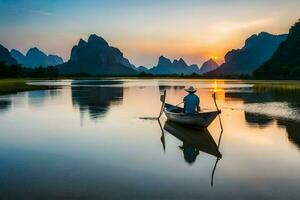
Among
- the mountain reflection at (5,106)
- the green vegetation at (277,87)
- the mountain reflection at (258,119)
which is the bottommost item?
the mountain reflection at (258,119)

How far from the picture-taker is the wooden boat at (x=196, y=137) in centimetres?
1463

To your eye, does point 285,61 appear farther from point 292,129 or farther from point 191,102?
point 191,102

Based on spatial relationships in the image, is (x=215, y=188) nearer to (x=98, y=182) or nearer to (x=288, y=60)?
(x=98, y=182)

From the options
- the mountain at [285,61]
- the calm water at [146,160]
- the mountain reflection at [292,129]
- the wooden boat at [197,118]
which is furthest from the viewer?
the mountain at [285,61]

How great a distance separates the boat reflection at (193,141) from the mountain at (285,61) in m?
105

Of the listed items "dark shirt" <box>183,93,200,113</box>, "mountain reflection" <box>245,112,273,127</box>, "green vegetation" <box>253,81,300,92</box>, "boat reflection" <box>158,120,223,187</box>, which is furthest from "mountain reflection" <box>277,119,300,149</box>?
"green vegetation" <box>253,81,300,92</box>

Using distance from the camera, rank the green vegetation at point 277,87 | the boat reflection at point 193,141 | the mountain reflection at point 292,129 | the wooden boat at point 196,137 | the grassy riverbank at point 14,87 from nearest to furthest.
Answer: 1. the boat reflection at point 193,141
2. the wooden boat at point 196,137
3. the mountain reflection at point 292,129
4. the grassy riverbank at point 14,87
5. the green vegetation at point 277,87

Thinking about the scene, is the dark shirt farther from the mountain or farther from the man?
the mountain

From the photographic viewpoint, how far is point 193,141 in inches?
643

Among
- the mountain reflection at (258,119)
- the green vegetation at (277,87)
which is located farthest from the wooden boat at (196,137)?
the green vegetation at (277,87)

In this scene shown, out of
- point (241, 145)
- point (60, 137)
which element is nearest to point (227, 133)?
point (241, 145)

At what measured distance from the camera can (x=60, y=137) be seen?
17203 mm

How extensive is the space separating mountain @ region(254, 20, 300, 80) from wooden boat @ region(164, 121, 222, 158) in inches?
4130

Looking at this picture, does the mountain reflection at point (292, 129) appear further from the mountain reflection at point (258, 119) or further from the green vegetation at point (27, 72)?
the green vegetation at point (27, 72)
